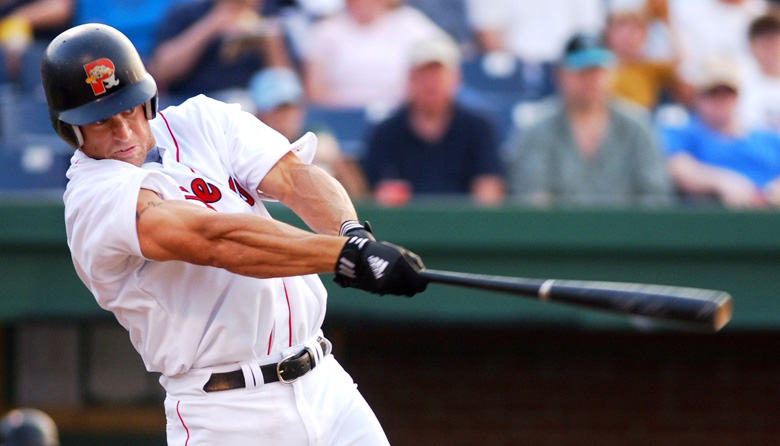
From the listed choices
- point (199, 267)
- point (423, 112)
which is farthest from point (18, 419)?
point (423, 112)

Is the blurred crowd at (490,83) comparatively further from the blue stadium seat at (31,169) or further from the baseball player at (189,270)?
the baseball player at (189,270)

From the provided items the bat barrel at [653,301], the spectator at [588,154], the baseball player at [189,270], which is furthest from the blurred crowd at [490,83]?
the bat barrel at [653,301]

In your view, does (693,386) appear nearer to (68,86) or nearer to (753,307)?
(753,307)

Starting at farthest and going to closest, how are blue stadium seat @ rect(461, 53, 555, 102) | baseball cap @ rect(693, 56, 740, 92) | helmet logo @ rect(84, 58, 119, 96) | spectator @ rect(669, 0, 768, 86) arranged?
spectator @ rect(669, 0, 768, 86) → blue stadium seat @ rect(461, 53, 555, 102) → baseball cap @ rect(693, 56, 740, 92) → helmet logo @ rect(84, 58, 119, 96)

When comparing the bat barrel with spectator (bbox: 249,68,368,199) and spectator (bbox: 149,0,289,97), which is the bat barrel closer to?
spectator (bbox: 249,68,368,199)

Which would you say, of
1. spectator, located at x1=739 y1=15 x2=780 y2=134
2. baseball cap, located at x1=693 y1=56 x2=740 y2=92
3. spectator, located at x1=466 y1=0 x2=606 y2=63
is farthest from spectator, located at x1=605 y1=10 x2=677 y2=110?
spectator, located at x1=739 y1=15 x2=780 y2=134

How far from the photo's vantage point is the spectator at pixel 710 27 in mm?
5992

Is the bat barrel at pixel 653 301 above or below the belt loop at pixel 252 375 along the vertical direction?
above

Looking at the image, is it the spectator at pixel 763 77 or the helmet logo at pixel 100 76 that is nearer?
the helmet logo at pixel 100 76

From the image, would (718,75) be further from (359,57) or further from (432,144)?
(359,57)

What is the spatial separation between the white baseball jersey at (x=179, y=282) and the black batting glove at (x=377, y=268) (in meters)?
0.34

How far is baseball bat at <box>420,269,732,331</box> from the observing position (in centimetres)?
176

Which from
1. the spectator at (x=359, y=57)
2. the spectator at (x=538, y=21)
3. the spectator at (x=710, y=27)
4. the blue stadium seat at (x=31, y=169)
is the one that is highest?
the spectator at (x=710, y=27)

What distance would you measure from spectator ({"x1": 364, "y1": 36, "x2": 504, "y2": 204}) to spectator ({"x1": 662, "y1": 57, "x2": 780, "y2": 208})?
1.03 metres
